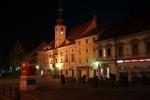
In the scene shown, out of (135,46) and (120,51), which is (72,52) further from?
(135,46)

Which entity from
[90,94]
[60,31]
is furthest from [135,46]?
[60,31]

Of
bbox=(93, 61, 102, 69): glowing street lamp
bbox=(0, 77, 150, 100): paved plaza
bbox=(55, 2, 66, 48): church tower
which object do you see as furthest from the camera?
bbox=(55, 2, 66, 48): church tower

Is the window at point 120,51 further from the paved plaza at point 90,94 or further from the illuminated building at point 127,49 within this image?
the paved plaza at point 90,94

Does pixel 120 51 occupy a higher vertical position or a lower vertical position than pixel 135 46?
lower

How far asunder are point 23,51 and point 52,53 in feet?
126

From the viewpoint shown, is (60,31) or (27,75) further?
(60,31)

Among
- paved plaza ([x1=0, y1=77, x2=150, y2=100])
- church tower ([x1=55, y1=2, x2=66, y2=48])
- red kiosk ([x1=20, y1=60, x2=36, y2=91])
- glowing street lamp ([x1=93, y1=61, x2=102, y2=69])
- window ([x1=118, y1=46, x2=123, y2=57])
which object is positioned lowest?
paved plaza ([x1=0, y1=77, x2=150, y2=100])

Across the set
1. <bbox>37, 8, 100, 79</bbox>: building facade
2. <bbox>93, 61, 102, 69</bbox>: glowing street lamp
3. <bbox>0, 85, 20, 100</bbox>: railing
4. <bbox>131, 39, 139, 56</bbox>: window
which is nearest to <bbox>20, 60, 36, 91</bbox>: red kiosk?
<bbox>0, 85, 20, 100</bbox>: railing

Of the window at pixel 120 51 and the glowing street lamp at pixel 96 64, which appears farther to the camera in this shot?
the glowing street lamp at pixel 96 64

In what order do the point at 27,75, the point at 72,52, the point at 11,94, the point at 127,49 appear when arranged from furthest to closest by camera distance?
1. the point at 72,52
2. the point at 127,49
3. the point at 27,75
4. the point at 11,94

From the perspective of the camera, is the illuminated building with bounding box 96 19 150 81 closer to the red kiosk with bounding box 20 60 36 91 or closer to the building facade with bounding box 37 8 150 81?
the building facade with bounding box 37 8 150 81

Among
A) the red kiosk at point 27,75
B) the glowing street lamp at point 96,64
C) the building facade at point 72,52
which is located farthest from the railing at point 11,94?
the building facade at point 72,52

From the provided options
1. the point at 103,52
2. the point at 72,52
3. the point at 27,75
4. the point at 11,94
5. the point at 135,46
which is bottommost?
the point at 11,94

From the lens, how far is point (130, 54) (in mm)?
49219
